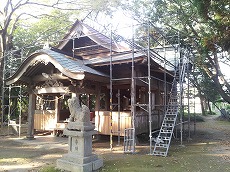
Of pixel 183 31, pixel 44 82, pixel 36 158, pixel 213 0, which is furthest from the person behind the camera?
pixel 183 31

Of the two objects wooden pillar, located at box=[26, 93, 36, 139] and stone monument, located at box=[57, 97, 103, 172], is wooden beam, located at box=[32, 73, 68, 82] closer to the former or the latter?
wooden pillar, located at box=[26, 93, 36, 139]

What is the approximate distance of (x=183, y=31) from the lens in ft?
60.7

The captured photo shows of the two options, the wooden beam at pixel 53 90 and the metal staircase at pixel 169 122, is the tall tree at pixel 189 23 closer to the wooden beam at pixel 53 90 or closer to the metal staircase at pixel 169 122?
the metal staircase at pixel 169 122

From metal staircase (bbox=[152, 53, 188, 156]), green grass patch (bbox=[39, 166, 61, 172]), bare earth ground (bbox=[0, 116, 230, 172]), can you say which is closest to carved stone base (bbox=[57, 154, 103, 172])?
green grass patch (bbox=[39, 166, 61, 172])

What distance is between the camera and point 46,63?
11500 mm

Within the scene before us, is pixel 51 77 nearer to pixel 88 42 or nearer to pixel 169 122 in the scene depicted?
pixel 88 42

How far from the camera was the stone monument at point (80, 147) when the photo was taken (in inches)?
282

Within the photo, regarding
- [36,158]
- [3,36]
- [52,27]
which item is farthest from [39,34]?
[36,158]

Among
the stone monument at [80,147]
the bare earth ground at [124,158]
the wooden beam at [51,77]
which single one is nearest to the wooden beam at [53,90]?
the wooden beam at [51,77]

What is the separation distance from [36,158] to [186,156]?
598 centimetres

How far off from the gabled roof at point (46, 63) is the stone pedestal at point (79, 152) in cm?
339

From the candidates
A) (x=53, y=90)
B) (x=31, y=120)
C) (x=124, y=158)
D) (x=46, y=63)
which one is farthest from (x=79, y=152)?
(x=31, y=120)

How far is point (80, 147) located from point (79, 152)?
17 centimetres

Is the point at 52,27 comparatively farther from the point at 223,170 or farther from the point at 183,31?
the point at 223,170
